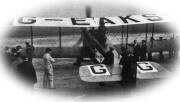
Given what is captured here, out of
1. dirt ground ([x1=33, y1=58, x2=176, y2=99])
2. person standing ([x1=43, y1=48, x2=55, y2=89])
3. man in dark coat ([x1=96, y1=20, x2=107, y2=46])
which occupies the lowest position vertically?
dirt ground ([x1=33, y1=58, x2=176, y2=99])

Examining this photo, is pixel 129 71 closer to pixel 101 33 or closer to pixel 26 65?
pixel 101 33

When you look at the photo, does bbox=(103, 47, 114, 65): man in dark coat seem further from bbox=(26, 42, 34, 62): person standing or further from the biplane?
bbox=(26, 42, 34, 62): person standing

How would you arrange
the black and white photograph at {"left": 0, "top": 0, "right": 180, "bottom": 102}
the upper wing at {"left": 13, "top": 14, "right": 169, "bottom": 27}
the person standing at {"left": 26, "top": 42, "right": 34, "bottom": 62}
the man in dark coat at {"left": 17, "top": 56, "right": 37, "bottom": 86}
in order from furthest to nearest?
the upper wing at {"left": 13, "top": 14, "right": 169, "bottom": 27}
the person standing at {"left": 26, "top": 42, "right": 34, "bottom": 62}
the black and white photograph at {"left": 0, "top": 0, "right": 180, "bottom": 102}
the man in dark coat at {"left": 17, "top": 56, "right": 37, "bottom": 86}

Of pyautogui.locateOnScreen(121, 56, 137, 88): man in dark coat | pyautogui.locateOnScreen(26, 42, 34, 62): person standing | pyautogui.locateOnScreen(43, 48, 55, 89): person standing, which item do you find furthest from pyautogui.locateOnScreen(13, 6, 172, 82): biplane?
pyautogui.locateOnScreen(43, 48, 55, 89): person standing

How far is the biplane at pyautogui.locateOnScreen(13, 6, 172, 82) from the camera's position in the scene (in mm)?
5484

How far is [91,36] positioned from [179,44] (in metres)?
2.83

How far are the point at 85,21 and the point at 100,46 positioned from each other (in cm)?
71

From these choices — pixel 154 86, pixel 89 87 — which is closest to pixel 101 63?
pixel 89 87

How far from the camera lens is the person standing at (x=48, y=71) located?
5.37 m

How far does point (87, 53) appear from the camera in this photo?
6.36m

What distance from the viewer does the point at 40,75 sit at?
5.95 meters

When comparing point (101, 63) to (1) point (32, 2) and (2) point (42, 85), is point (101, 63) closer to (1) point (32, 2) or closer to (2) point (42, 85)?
(2) point (42, 85)

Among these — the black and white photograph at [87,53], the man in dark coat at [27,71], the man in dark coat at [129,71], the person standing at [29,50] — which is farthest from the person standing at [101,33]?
the man in dark coat at [27,71]

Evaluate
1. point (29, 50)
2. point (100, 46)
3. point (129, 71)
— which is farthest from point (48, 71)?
point (129, 71)
